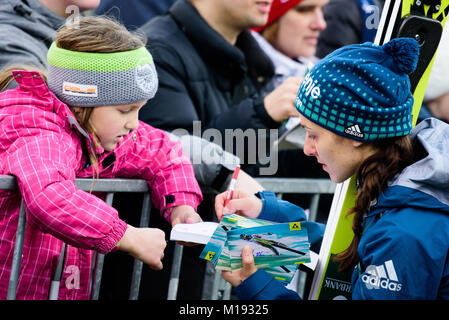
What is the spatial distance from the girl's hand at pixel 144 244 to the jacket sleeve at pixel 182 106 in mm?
974

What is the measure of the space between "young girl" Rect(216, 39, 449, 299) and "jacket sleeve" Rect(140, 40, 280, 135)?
46.6 inches

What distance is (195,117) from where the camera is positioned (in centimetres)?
400

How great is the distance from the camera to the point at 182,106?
398 centimetres

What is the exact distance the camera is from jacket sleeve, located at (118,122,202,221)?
3406mm

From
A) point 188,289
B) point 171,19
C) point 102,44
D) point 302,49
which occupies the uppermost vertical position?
point 102,44

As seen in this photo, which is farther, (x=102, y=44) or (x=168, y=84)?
(x=168, y=84)

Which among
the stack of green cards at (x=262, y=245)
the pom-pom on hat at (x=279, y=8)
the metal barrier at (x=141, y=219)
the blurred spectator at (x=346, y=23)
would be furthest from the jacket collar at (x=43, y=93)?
the blurred spectator at (x=346, y=23)

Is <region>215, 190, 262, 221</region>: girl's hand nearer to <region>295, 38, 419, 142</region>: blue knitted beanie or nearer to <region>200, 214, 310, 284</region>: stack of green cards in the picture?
<region>200, 214, 310, 284</region>: stack of green cards

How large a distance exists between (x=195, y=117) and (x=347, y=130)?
1451 mm

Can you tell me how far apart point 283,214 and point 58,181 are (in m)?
1.08

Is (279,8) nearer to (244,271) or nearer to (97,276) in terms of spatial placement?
(97,276)

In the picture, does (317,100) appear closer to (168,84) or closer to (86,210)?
(86,210)

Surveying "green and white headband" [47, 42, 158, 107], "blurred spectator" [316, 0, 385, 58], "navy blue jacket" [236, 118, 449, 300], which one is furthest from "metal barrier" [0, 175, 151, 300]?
"blurred spectator" [316, 0, 385, 58]
